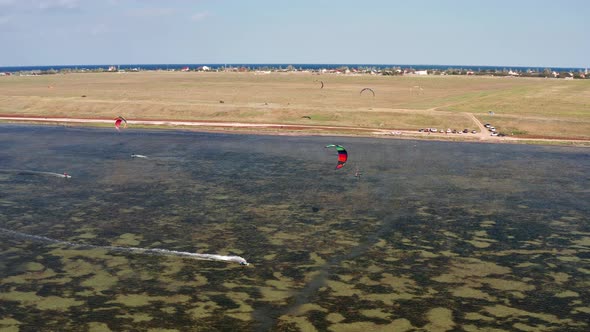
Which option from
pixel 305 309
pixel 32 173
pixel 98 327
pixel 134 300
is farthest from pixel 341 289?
pixel 32 173

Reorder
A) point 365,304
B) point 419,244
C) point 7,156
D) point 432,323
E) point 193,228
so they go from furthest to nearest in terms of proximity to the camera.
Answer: point 7,156 → point 193,228 → point 419,244 → point 365,304 → point 432,323

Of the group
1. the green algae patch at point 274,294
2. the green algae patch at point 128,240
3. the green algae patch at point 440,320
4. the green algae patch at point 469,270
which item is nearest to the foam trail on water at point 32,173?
the green algae patch at point 128,240

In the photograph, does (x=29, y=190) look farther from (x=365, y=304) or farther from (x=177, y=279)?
(x=365, y=304)

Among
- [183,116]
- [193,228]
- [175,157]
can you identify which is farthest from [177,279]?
[183,116]

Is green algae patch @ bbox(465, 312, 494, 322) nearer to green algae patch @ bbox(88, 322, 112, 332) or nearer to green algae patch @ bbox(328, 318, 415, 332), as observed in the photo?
green algae patch @ bbox(328, 318, 415, 332)

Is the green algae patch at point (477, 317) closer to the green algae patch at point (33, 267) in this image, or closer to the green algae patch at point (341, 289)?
the green algae patch at point (341, 289)

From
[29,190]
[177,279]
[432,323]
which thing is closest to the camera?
[432,323]
